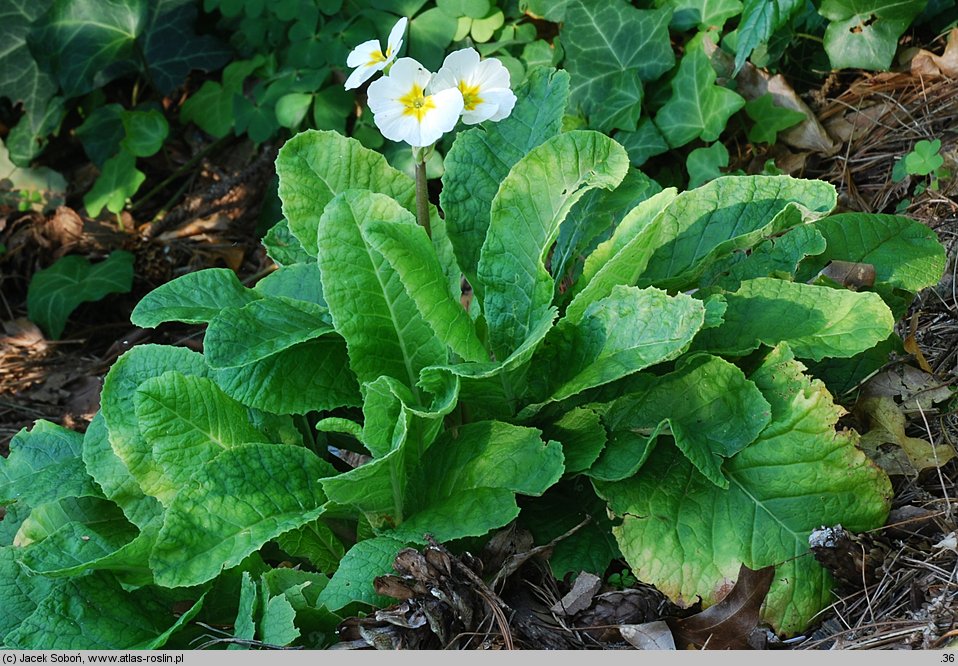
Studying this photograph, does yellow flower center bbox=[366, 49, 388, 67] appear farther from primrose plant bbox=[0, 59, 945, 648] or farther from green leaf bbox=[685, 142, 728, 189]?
green leaf bbox=[685, 142, 728, 189]

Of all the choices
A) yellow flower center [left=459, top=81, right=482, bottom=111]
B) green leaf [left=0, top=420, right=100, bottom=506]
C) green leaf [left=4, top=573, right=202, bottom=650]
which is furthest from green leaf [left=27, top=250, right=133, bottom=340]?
yellow flower center [left=459, top=81, right=482, bottom=111]

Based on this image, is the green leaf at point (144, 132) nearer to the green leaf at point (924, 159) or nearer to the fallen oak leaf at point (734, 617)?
the green leaf at point (924, 159)

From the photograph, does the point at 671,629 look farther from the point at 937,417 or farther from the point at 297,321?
the point at 297,321

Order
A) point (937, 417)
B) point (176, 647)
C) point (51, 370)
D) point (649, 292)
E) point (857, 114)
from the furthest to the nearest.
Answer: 1. point (51, 370)
2. point (857, 114)
3. point (937, 417)
4. point (176, 647)
5. point (649, 292)

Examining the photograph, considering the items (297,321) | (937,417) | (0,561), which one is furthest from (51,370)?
(937,417)

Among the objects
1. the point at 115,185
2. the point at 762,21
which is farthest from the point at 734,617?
the point at 115,185

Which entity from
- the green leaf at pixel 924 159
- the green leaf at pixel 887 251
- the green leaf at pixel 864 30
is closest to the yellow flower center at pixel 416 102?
the green leaf at pixel 887 251
